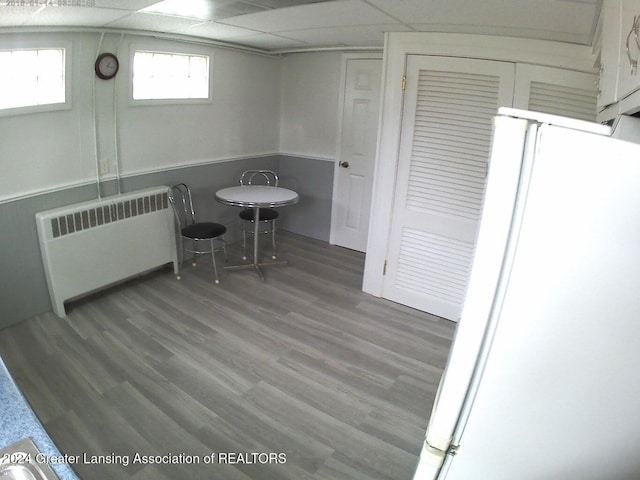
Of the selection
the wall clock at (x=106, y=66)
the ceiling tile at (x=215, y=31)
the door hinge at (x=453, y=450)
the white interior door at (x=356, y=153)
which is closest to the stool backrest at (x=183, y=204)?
the wall clock at (x=106, y=66)

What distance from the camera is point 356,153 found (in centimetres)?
432

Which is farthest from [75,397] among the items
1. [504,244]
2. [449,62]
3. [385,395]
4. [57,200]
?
[449,62]

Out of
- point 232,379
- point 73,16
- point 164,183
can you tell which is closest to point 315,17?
point 73,16

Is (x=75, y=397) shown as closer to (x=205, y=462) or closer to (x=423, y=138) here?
(x=205, y=462)

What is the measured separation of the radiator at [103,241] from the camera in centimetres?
280

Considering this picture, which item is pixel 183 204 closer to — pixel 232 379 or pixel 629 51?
pixel 232 379

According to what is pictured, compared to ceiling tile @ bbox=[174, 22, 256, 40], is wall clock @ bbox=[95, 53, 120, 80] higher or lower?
lower

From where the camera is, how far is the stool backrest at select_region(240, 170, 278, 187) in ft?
14.6

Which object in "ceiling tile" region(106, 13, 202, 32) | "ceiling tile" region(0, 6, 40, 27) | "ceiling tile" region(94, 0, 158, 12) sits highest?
"ceiling tile" region(106, 13, 202, 32)

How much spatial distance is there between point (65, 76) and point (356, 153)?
2.71m

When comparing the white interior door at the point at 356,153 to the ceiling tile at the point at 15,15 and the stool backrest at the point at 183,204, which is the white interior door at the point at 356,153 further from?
the ceiling tile at the point at 15,15

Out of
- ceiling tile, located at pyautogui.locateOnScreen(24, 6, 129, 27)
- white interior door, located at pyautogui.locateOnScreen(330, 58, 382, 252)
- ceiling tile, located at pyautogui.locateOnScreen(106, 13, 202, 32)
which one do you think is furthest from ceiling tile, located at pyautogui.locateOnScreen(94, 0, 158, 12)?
white interior door, located at pyautogui.locateOnScreen(330, 58, 382, 252)

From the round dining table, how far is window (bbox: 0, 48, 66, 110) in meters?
1.42

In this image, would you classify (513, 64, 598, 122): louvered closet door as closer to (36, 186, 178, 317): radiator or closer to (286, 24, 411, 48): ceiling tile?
(286, 24, 411, 48): ceiling tile
